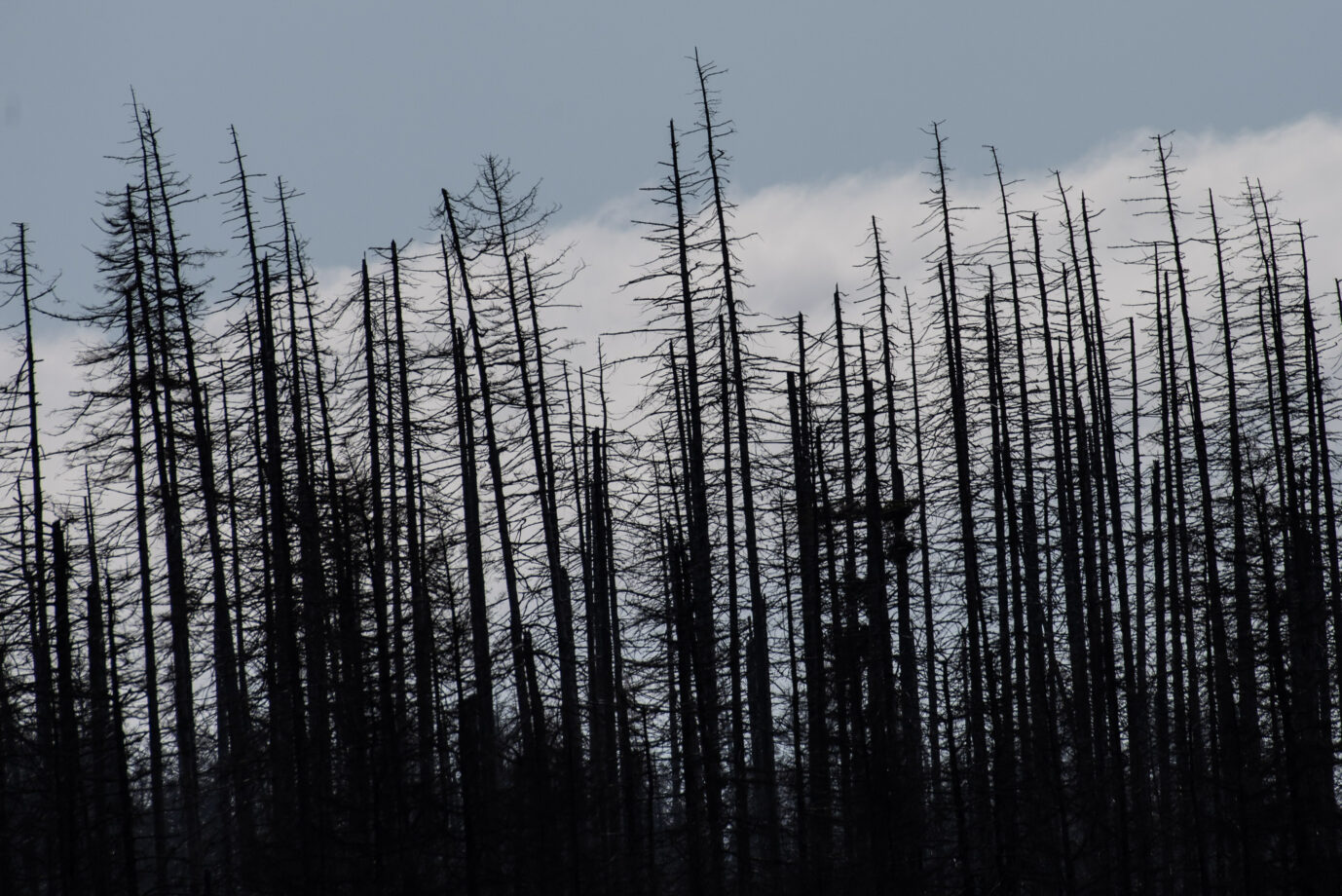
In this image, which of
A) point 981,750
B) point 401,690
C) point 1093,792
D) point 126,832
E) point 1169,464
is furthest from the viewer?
point 1169,464

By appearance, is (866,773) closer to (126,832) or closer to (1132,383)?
(126,832)

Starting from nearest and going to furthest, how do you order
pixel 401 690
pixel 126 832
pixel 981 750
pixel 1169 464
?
pixel 126 832, pixel 401 690, pixel 981 750, pixel 1169 464

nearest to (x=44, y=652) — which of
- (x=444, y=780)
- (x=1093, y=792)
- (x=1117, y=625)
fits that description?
(x=444, y=780)

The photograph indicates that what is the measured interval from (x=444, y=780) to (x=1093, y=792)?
448 inches

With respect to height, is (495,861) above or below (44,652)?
below

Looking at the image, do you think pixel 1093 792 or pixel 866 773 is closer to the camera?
pixel 866 773

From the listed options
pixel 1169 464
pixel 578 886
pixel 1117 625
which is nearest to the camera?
pixel 578 886

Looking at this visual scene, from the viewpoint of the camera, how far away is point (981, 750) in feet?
84.0

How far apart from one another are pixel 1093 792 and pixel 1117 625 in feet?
33.0

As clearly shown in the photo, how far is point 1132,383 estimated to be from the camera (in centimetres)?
3061

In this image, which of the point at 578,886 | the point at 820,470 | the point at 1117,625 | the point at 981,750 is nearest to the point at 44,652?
the point at 578,886

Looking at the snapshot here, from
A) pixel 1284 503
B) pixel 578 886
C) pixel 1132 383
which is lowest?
pixel 578 886

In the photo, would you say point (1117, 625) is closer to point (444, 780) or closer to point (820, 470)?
point (820, 470)

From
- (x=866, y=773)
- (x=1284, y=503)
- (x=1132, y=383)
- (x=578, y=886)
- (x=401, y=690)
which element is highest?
(x=1132, y=383)
